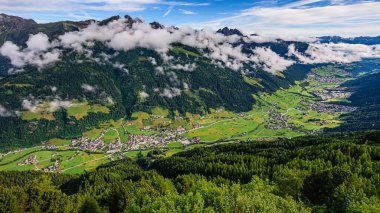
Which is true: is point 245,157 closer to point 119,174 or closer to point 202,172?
point 202,172

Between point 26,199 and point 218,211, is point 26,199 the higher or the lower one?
the lower one

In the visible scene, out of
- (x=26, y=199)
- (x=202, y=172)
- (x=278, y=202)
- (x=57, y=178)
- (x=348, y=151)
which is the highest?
(x=278, y=202)

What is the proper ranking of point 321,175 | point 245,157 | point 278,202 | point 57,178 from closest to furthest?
point 278,202
point 321,175
point 245,157
point 57,178

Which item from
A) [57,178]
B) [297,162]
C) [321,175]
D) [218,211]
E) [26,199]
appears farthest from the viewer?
[57,178]

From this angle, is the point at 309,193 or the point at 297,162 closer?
the point at 309,193

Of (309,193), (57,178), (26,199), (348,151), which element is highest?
(26,199)

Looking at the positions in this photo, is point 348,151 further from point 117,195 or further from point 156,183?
point 117,195

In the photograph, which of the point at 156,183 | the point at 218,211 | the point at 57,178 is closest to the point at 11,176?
the point at 57,178

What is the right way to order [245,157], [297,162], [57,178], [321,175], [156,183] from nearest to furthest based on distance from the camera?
[321,175] < [156,183] < [297,162] < [245,157] < [57,178]

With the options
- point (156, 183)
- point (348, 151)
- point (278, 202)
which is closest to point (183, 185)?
point (156, 183)
